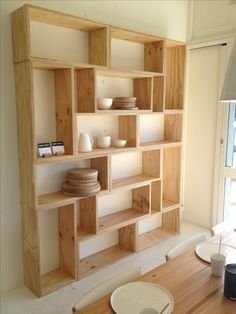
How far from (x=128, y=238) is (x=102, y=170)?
0.84m

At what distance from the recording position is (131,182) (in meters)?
2.96

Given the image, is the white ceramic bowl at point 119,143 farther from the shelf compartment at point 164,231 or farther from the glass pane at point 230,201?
the glass pane at point 230,201

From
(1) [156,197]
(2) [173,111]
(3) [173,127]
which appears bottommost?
(1) [156,197]

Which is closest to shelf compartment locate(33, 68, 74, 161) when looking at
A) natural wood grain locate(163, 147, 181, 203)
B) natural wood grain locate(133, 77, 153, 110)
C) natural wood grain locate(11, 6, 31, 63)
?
natural wood grain locate(11, 6, 31, 63)

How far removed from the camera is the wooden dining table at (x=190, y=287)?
1.21m

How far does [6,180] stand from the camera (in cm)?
230

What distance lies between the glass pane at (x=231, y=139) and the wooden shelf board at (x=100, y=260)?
4.95ft

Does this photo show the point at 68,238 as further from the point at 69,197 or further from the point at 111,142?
the point at 111,142

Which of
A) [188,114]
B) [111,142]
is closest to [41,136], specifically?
[111,142]

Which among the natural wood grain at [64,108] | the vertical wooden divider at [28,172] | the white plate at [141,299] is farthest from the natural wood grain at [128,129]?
the white plate at [141,299]

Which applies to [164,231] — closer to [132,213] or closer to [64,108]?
[132,213]

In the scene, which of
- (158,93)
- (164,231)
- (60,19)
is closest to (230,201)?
(164,231)

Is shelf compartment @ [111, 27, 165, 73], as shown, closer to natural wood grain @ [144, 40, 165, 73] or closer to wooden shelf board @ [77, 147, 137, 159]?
natural wood grain @ [144, 40, 165, 73]

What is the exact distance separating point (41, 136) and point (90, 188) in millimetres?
587
